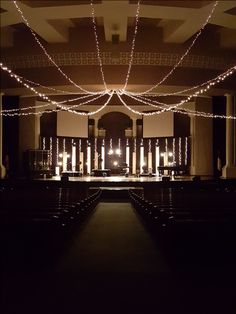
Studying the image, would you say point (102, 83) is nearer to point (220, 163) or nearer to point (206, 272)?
point (220, 163)

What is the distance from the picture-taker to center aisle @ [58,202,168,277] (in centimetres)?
309

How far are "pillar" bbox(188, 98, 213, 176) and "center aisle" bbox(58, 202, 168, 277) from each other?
36.0ft

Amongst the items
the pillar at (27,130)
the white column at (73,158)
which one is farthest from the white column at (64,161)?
the pillar at (27,130)

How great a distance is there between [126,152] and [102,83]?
307 inches

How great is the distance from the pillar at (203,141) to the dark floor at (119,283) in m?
12.8

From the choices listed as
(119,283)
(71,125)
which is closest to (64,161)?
(71,125)

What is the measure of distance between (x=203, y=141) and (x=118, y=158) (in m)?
5.41

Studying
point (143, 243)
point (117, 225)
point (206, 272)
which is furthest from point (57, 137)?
point (206, 272)

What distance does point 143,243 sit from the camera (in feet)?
13.9

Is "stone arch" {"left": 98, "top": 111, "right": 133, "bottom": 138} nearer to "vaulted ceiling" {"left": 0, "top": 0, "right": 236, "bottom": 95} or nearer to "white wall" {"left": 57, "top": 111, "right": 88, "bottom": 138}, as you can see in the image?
"white wall" {"left": 57, "top": 111, "right": 88, "bottom": 138}

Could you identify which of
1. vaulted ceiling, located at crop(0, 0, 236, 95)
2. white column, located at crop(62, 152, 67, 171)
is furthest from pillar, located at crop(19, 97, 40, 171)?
vaulted ceiling, located at crop(0, 0, 236, 95)

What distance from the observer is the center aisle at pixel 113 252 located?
3.09m

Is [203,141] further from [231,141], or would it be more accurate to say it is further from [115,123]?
[115,123]

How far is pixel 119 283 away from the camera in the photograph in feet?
8.84
